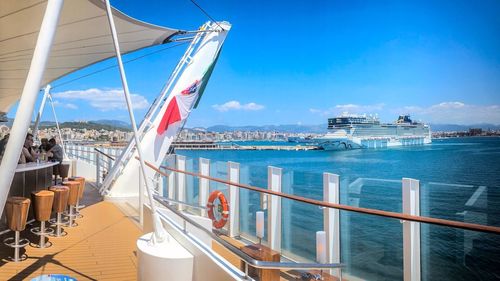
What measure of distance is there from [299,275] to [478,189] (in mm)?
1567

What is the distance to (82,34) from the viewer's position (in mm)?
5355

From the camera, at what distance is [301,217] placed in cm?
395

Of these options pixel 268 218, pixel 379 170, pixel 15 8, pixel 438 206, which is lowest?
pixel 379 170

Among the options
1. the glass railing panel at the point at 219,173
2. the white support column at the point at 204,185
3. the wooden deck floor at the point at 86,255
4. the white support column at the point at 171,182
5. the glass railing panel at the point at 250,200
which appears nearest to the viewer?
the wooden deck floor at the point at 86,255

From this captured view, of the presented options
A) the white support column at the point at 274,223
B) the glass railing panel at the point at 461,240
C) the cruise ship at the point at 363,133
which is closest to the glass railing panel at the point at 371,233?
the glass railing panel at the point at 461,240

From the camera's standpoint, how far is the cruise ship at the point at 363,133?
83.0m

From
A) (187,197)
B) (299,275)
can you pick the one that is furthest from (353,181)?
Result: (187,197)

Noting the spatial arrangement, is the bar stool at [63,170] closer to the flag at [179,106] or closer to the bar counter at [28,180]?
the flag at [179,106]

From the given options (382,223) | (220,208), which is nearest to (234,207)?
(220,208)

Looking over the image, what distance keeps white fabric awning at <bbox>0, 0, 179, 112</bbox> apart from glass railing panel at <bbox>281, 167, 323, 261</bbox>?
2983 millimetres

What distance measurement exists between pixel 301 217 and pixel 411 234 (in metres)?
1.34

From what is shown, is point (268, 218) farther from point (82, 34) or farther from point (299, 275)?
point (82, 34)

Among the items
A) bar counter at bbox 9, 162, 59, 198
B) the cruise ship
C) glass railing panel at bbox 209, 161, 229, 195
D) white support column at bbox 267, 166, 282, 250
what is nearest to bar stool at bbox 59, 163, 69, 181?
bar counter at bbox 9, 162, 59, 198

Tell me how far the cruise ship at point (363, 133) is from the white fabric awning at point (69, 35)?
258ft
